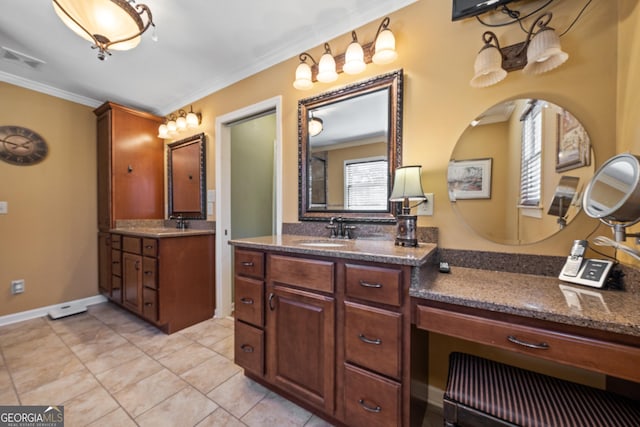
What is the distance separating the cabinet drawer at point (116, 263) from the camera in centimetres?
264

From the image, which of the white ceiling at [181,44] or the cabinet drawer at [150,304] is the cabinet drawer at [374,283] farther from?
the cabinet drawer at [150,304]

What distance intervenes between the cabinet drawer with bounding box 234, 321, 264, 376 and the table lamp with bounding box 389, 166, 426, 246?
103cm

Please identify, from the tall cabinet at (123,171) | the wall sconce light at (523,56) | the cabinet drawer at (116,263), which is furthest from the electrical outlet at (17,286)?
the wall sconce light at (523,56)

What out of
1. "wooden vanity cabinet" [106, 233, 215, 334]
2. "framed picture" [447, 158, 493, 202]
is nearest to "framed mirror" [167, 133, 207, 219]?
"wooden vanity cabinet" [106, 233, 215, 334]

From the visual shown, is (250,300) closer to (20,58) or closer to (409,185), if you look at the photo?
(409,185)

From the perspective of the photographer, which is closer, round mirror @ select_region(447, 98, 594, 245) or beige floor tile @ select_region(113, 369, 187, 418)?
round mirror @ select_region(447, 98, 594, 245)

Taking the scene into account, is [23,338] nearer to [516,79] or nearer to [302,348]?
[302,348]

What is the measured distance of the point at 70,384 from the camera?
159cm

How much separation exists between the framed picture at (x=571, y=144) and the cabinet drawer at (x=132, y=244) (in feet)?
10.4

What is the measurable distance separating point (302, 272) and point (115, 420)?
4.24 feet

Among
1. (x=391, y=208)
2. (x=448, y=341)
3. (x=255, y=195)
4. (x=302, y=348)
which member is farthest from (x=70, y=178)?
(x=448, y=341)

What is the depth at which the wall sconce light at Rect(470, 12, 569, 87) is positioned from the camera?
1.09 metres

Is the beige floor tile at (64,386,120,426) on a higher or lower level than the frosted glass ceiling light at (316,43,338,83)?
lower

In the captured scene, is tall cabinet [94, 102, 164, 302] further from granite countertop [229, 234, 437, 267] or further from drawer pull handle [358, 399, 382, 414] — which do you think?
drawer pull handle [358, 399, 382, 414]
